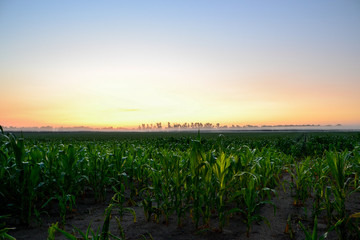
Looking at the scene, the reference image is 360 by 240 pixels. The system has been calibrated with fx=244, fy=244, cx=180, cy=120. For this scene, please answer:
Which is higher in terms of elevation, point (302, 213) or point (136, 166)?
point (136, 166)

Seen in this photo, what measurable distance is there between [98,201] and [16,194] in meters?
1.53

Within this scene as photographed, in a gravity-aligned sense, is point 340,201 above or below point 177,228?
above

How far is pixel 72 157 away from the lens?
4.53m

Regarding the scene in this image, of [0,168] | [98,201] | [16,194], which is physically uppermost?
[0,168]

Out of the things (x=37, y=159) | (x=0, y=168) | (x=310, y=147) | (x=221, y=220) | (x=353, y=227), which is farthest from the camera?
(x=310, y=147)

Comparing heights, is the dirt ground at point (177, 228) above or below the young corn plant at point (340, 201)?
below

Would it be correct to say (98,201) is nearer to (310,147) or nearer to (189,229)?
(189,229)

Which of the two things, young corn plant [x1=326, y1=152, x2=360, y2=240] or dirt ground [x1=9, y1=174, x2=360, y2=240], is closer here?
young corn plant [x1=326, y1=152, x2=360, y2=240]

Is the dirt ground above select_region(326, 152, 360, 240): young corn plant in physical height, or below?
below

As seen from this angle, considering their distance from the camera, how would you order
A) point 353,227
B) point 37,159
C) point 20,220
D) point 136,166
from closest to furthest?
1. point 353,227
2. point 20,220
3. point 37,159
4. point 136,166

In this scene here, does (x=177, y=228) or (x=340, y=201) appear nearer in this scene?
(x=340, y=201)

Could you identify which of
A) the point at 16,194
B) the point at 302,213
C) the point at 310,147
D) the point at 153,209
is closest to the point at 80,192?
the point at 16,194

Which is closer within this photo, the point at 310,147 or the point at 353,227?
the point at 353,227

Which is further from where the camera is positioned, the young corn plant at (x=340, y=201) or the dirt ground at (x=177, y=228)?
the dirt ground at (x=177, y=228)
